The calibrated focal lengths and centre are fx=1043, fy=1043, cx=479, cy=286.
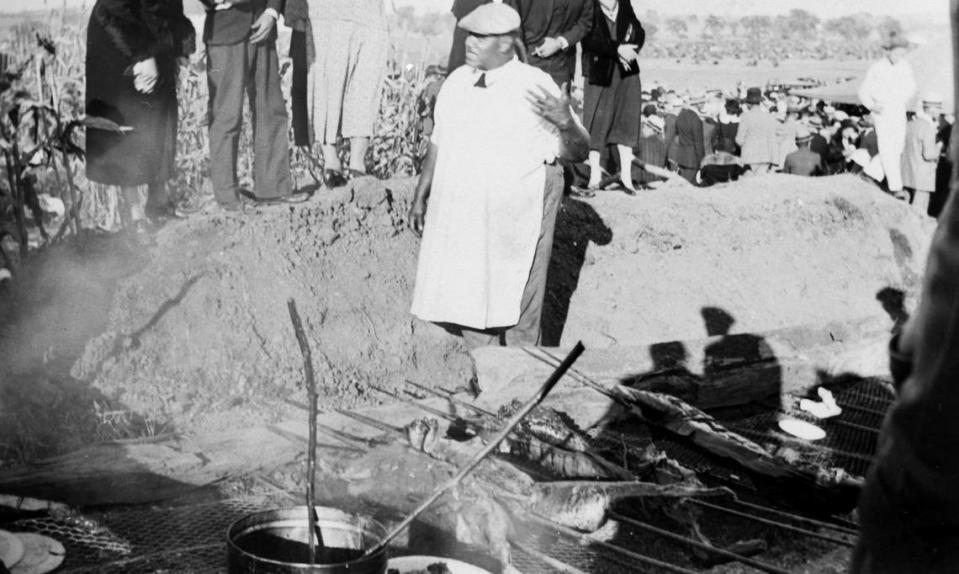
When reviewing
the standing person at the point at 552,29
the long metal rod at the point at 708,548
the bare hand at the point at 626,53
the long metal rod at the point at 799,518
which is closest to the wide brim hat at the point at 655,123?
the bare hand at the point at 626,53

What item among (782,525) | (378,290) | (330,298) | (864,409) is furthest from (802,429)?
(330,298)

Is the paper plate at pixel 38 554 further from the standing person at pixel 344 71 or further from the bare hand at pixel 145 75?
the standing person at pixel 344 71

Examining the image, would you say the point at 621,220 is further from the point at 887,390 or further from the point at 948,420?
the point at 948,420

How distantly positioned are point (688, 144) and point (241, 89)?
11.0 metres

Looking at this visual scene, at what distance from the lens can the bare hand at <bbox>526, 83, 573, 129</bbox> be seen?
21.9 ft

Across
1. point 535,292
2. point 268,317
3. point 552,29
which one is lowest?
point 268,317

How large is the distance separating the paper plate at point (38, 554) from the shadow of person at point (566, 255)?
610cm

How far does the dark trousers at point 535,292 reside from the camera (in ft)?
23.6

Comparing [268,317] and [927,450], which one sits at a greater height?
[927,450]

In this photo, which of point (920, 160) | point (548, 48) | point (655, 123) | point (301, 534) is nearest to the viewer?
point (301, 534)

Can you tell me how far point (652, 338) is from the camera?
Result: 10.6 metres

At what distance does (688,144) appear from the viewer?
1752 cm

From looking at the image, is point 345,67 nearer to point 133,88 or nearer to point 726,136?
point 133,88

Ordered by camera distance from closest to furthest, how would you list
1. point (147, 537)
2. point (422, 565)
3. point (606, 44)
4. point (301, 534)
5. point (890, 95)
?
point (301, 534) → point (422, 565) → point (147, 537) → point (606, 44) → point (890, 95)
